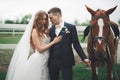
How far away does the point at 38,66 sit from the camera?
3.47 m

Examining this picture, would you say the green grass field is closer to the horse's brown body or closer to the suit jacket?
the horse's brown body

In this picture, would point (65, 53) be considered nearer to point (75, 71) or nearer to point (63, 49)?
point (63, 49)

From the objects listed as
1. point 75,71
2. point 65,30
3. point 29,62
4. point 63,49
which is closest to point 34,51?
point 29,62

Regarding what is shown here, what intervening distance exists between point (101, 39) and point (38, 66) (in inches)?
40.8

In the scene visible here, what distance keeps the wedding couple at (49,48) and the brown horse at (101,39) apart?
0.70 meters

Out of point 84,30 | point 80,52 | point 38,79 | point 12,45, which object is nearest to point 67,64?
point 80,52

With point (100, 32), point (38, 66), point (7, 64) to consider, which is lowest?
point (7, 64)

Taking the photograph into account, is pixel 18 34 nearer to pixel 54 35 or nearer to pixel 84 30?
pixel 84 30

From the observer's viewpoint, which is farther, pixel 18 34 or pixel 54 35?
pixel 18 34

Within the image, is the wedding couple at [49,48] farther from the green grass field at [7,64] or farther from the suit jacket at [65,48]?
the green grass field at [7,64]

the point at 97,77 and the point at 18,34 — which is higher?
the point at 18,34

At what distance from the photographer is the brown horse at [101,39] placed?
3952 mm

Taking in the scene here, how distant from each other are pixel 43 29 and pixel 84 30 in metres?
1.41

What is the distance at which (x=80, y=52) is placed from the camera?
3.36 metres
